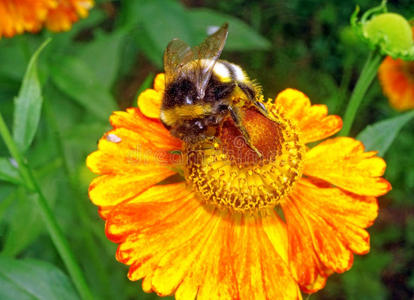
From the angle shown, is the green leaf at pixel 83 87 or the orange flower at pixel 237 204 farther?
the green leaf at pixel 83 87

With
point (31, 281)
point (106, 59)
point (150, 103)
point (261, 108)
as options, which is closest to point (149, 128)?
point (150, 103)

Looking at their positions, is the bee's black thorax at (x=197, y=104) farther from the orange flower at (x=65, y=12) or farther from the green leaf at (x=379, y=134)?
the orange flower at (x=65, y=12)

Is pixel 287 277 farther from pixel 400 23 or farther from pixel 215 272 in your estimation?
pixel 400 23

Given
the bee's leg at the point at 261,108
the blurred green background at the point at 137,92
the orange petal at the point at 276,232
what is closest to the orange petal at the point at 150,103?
the blurred green background at the point at 137,92

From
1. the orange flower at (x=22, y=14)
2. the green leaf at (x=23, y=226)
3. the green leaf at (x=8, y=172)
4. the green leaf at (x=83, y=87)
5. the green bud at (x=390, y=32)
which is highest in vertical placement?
the green bud at (x=390, y=32)

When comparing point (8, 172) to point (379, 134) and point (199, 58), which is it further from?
point (379, 134)

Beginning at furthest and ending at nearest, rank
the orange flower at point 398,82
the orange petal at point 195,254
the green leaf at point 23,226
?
the orange flower at point 398,82 → the green leaf at point 23,226 → the orange petal at point 195,254

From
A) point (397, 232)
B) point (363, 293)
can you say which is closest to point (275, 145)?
point (363, 293)
